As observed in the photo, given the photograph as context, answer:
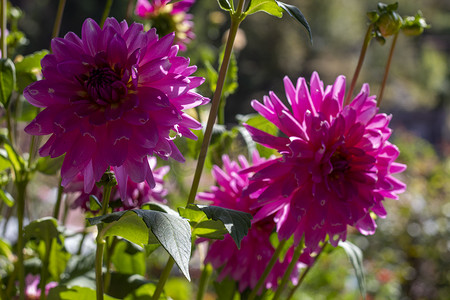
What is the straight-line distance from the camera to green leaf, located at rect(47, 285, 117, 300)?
1.30ft

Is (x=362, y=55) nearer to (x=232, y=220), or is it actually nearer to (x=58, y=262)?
(x=232, y=220)

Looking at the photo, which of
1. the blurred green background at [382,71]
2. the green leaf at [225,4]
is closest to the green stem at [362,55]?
the green leaf at [225,4]

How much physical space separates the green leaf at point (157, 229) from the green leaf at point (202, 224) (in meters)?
0.03

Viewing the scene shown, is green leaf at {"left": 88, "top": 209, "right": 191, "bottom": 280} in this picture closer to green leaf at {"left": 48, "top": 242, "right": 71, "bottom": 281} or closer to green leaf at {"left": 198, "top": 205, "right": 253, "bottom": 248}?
green leaf at {"left": 198, "top": 205, "right": 253, "bottom": 248}

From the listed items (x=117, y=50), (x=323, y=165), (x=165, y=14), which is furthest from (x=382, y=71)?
(x=117, y=50)

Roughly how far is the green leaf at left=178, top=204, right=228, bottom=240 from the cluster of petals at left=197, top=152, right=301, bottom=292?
78 millimetres

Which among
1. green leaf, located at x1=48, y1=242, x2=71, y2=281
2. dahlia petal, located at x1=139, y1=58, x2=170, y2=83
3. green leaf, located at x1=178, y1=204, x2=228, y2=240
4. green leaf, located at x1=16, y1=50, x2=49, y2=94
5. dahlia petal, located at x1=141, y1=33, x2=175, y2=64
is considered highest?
dahlia petal, located at x1=141, y1=33, x2=175, y2=64

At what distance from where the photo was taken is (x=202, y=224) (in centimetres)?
33

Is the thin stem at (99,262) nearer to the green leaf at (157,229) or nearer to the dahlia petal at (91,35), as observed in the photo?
the green leaf at (157,229)

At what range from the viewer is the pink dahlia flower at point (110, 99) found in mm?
277

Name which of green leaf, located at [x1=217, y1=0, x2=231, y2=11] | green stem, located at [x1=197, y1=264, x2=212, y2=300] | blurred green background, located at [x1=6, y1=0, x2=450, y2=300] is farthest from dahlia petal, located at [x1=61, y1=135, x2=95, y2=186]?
blurred green background, located at [x1=6, y1=0, x2=450, y2=300]

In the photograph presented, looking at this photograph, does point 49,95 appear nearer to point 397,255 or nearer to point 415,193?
point 397,255

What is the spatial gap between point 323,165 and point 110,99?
155mm

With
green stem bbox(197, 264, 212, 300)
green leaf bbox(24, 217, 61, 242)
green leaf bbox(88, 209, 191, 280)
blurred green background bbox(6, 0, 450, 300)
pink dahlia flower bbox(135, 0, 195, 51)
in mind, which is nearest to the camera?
green leaf bbox(88, 209, 191, 280)
